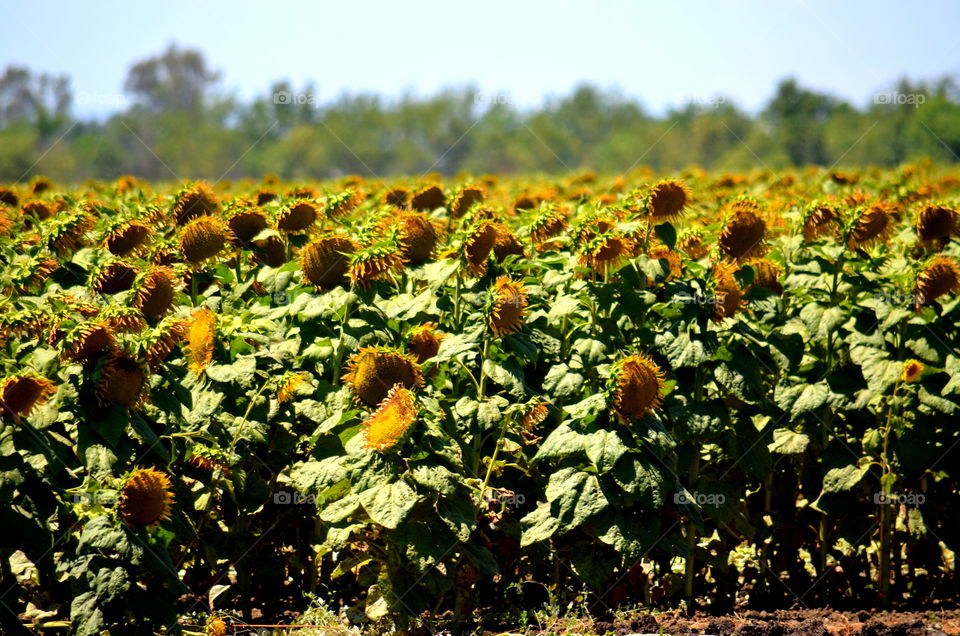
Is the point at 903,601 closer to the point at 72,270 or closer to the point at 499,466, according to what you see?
the point at 499,466

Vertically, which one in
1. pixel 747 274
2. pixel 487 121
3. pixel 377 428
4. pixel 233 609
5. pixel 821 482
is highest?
pixel 487 121

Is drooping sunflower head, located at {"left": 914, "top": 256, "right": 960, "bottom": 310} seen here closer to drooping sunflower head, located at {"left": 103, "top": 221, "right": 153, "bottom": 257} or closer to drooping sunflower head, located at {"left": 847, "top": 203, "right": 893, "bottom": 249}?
drooping sunflower head, located at {"left": 847, "top": 203, "right": 893, "bottom": 249}

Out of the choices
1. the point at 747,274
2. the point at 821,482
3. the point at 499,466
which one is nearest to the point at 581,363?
the point at 499,466

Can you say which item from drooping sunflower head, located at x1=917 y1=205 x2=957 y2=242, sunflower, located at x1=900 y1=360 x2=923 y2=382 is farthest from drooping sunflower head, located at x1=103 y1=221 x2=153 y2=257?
drooping sunflower head, located at x1=917 y1=205 x2=957 y2=242

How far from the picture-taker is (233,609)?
398 cm

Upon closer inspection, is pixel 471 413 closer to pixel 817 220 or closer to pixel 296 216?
pixel 296 216

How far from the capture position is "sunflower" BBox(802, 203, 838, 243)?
421 centimetres

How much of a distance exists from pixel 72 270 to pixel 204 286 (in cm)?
72

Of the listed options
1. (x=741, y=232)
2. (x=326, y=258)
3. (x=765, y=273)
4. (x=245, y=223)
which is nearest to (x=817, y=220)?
(x=765, y=273)

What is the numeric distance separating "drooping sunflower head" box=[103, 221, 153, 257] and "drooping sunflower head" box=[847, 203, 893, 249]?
9.67ft

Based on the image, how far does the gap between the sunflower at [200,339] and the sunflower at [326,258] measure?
1.38 ft

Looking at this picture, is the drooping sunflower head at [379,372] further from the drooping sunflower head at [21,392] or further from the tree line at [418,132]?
the tree line at [418,132]

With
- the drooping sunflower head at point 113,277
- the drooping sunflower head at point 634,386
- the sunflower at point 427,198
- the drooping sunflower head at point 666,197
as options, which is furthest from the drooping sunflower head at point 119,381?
the sunflower at point 427,198

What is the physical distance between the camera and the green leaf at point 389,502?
3.18 meters
